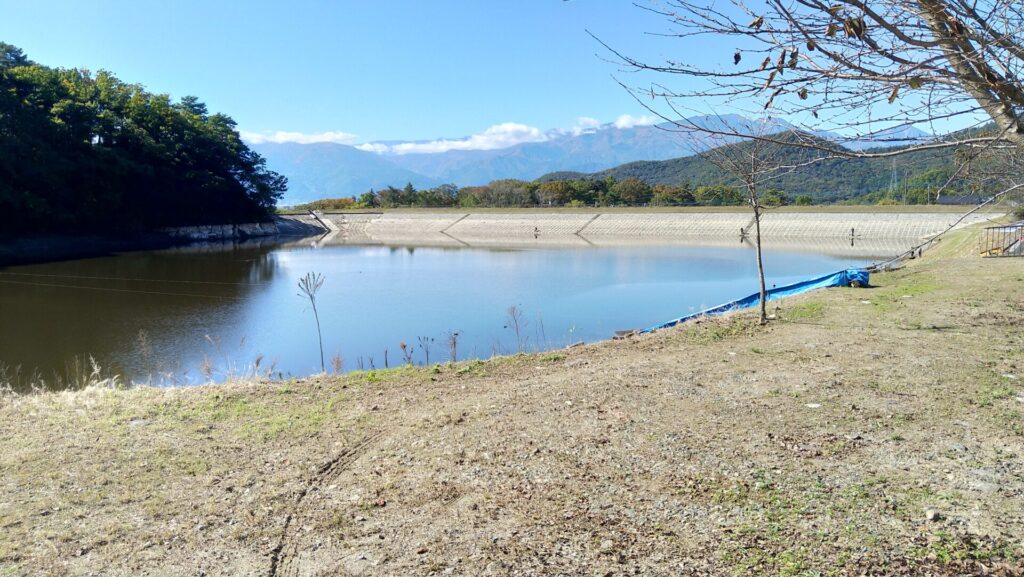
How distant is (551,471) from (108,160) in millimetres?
41422

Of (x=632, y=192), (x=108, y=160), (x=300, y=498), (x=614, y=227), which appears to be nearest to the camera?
(x=300, y=498)

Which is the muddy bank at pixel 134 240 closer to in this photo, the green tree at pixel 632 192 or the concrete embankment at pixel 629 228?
the concrete embankment at pixel 629 228

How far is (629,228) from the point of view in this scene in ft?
148

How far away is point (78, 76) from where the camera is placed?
39.8 metres

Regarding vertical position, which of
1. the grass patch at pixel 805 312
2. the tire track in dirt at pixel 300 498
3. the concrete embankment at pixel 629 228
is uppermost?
the concrete embankment at pixel 629 228

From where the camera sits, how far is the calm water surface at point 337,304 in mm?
11734

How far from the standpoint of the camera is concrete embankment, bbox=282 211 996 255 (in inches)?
1439

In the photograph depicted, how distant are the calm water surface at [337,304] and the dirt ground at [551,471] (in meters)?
4.44

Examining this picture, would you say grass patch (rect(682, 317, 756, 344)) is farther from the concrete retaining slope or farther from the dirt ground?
the concrete retaining slope

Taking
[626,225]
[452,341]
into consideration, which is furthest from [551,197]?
[452,341]

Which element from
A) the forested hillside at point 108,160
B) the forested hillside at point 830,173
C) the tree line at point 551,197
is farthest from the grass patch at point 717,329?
the tree line at point 551,197

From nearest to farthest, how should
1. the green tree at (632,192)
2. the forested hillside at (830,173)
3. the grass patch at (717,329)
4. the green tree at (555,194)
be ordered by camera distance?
the forested hillside at (830,173)
the grass patch at (717,329)
the green tree at (632,192)
the green tree at (555,194)

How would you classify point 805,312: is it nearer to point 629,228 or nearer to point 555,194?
point 629,228

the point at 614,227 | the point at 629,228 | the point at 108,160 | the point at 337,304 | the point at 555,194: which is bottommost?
the point at 337,304
